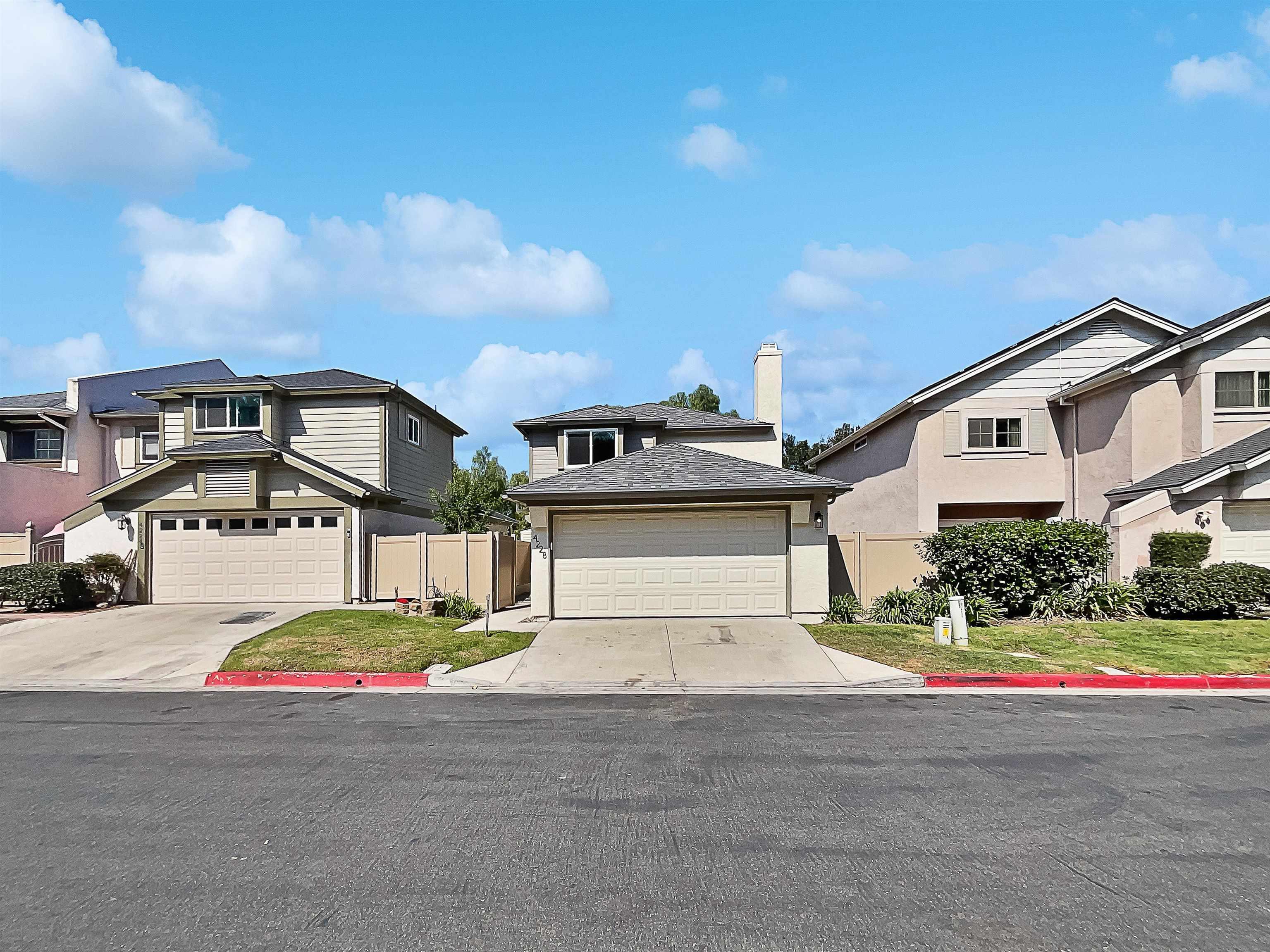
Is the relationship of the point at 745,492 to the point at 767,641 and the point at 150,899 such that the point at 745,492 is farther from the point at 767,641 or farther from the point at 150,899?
the point at 150,899

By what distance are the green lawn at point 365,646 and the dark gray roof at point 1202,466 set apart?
1513 centimetres

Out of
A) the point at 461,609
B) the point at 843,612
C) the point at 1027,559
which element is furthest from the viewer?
the point at 461,609

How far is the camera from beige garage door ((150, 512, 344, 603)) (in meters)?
20.1

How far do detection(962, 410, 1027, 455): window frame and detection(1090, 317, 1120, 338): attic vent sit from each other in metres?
3.24

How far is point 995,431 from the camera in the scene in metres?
23.1

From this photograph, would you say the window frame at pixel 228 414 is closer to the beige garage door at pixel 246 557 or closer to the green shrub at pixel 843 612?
the beige garage door at pixel 246 557

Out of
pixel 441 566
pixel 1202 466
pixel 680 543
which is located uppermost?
pixel 1202 466

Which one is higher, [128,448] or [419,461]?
[128,448]

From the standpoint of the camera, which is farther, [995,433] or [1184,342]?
[995,433]

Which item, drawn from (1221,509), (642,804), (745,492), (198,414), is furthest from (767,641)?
(198,414)

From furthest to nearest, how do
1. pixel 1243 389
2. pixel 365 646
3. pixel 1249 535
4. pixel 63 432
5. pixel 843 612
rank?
pixel 63 432 → pixel 1243 389 → pixel 1249 535 → pixel 843 612 → pixel 365 646

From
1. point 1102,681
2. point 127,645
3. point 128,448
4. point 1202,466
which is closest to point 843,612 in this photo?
point 1102,681

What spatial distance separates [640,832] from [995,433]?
21.1m

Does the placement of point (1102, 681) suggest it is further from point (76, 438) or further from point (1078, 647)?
point (76, 438)
